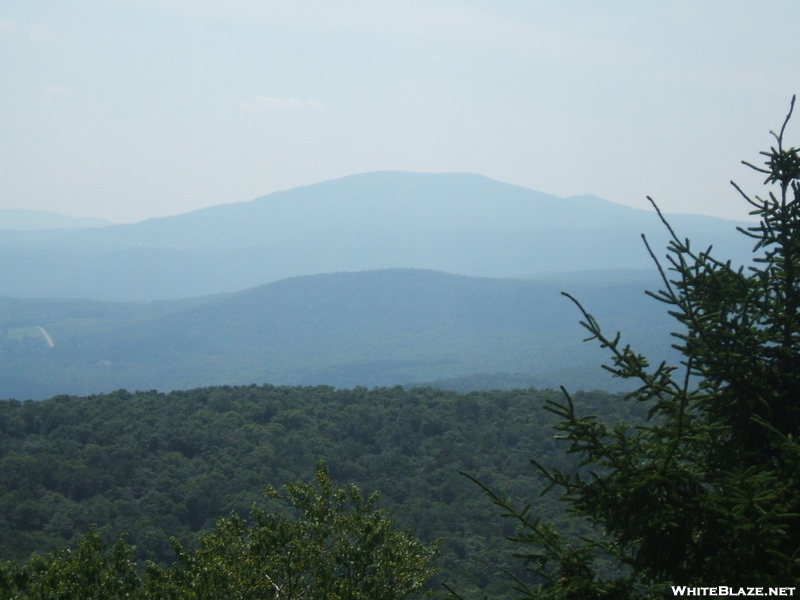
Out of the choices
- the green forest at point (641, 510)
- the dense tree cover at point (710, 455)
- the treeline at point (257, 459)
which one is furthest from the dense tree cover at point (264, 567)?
the treeline at point (257, 459)

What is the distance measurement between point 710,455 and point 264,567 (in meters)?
6.20

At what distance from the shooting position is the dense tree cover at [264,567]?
866cm

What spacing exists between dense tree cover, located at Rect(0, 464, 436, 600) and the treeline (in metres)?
17.5

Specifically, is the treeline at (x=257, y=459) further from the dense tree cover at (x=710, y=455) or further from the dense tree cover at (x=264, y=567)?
the dense tree cover at (x=710, y=455)

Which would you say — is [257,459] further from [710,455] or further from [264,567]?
[710,455]

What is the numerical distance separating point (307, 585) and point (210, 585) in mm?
1467

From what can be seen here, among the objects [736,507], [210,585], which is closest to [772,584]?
[736,507]

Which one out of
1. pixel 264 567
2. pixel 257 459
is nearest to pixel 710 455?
pixel 264 567

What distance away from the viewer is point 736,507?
11.9ft

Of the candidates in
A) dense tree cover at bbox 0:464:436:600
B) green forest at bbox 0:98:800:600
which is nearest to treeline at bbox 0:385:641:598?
green forest at bbox 0:98:800:600

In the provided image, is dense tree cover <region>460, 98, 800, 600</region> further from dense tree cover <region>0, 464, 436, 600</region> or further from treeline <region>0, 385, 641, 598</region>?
treeline <region>0, 385, 641, 598</region>

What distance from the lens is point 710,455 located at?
459cm

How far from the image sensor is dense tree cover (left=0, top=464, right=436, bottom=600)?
866 centimetres

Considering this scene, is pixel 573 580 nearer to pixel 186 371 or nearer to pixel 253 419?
pixel 253 419
